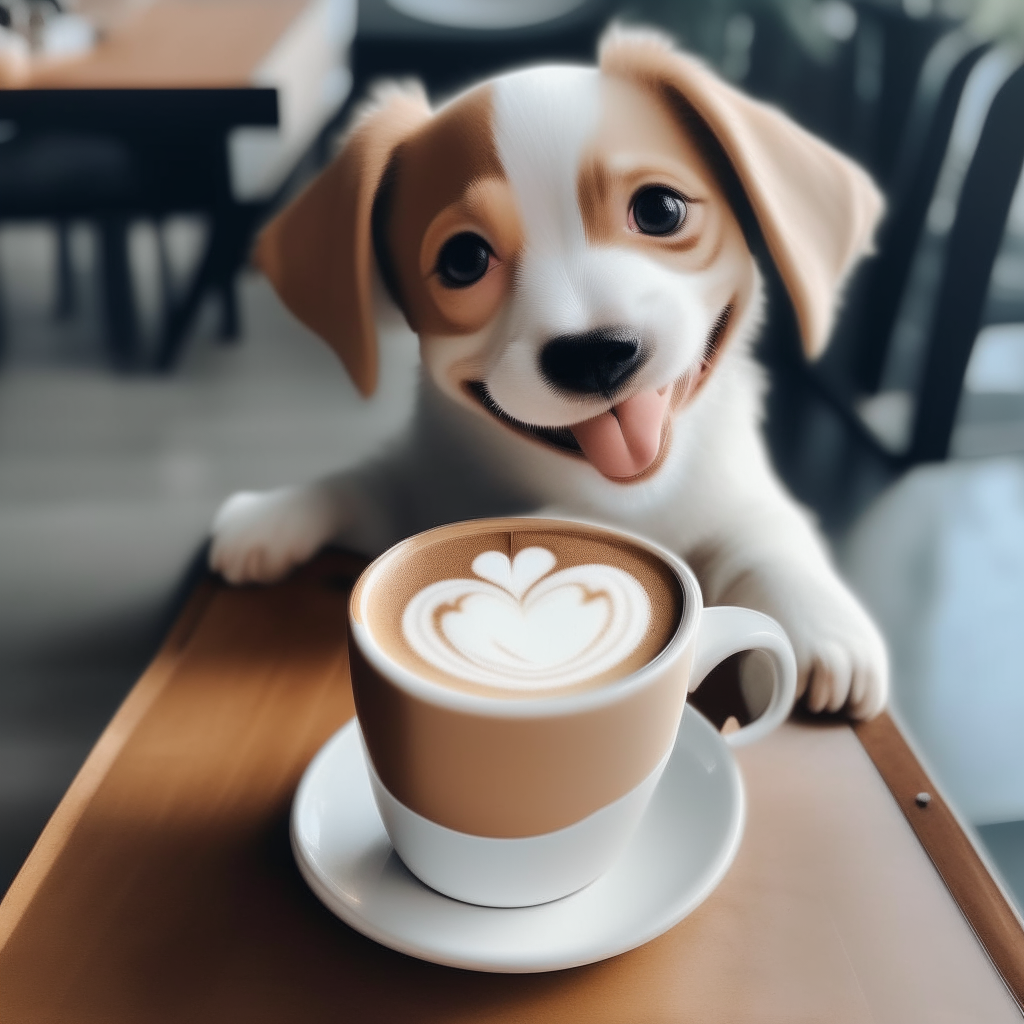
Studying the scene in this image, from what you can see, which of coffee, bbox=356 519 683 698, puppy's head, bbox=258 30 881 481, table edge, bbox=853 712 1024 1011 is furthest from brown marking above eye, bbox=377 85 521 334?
table edge, bbox=853 712 1024 1011

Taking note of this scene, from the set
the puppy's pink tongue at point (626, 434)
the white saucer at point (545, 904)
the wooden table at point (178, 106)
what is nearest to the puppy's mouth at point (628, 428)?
the puppy's pink tongue at point (626, 434)

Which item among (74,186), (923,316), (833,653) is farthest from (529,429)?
(74,186)

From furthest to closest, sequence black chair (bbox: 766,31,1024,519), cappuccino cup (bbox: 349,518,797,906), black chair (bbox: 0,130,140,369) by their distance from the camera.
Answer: black chair (bbox: 0,130,140,369) < black chair (bbox: 766,31,1024,519) < cappuccino cup (bbox: 349,518,797,906)

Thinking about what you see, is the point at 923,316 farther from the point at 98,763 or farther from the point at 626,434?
the point at 98,763

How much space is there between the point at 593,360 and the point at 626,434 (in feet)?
0.16

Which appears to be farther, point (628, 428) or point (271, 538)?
point (271, 538)

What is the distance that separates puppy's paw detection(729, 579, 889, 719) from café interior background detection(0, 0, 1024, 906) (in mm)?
36

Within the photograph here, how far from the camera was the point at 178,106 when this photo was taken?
1.98 ft

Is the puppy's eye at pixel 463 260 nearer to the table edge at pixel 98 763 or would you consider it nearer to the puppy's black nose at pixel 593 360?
the puppy's black nose at pixel 593 360

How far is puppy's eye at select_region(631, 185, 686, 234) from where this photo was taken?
1.28 ft

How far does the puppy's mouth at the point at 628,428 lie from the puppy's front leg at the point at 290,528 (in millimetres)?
139

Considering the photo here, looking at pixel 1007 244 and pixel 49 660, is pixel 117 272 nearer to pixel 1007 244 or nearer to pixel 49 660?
pixel 49 660

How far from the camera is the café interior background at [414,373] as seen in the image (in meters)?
0.52

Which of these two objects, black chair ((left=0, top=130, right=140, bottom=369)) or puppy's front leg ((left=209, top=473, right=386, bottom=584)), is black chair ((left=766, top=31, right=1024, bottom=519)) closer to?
puppy's front leg ((left=209, top=473, right=386, bottom=584))
